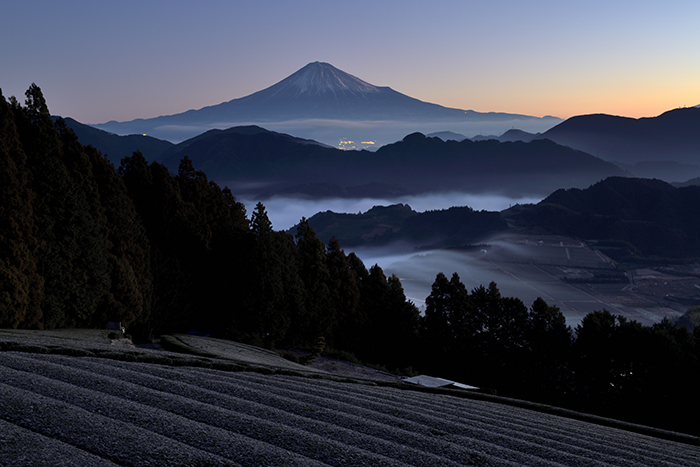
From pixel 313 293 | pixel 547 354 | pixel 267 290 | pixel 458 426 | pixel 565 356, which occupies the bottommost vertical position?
pixel 547 354

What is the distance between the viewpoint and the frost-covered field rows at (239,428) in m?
5.64

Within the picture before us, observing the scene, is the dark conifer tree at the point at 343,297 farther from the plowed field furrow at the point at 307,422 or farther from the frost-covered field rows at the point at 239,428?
the plowed field furrow at the point at 307,422

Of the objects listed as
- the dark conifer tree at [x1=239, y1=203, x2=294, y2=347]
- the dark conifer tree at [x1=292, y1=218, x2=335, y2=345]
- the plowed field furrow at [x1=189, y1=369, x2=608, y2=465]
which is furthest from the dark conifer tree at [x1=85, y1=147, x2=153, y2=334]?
the plowed field furrow at [x1=189, y1=369, x2=608, y2=465]

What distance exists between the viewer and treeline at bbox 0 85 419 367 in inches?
999

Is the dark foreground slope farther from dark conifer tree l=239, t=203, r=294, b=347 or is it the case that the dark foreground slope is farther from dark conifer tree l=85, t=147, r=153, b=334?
dark conifer tree l=239, t=203, r=294, b=347

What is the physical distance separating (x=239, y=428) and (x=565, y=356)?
35.1 metres

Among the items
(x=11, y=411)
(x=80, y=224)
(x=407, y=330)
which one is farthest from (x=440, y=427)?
(x=407, y=330)

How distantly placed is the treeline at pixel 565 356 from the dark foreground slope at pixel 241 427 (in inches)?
866

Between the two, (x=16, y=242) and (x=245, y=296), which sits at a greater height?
(x=16, y=242)

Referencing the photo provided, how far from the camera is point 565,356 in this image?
36125 millimetres

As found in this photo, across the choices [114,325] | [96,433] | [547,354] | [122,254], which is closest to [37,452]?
[96,433]

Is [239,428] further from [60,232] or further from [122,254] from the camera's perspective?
[122,254]

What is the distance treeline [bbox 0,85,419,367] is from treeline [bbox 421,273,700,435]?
16.4 ft

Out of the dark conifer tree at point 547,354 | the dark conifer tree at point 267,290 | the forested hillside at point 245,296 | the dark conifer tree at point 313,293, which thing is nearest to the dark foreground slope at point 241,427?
the forested hillside at point 245,296
